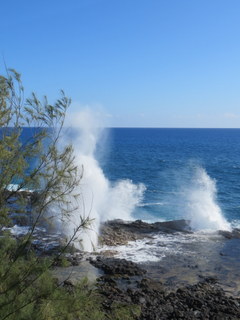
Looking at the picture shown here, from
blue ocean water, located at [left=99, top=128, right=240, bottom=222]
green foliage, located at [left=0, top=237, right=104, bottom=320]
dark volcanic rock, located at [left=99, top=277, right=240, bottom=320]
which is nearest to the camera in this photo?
green foliage, located at [left=0, top=237, right=104, bottom=320]

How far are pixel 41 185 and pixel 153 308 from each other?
7010 mm

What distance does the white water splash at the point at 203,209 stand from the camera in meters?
24.8

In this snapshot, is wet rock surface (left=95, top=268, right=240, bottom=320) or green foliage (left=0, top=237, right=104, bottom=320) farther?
wet rock surface (left=95, top=268, right=240, bottom=320)

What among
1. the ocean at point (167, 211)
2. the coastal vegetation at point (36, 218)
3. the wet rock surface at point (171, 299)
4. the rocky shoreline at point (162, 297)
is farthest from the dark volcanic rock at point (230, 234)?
the coastal vegetation at point (36, 218)

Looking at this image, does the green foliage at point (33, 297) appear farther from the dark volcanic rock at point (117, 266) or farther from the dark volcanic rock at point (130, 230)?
the dark volcanic rock at point (130, 230)

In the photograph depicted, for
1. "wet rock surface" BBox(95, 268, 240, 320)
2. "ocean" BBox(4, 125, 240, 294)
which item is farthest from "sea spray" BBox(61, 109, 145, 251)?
"wet rock surface" BBox(95, 268, 240, 320)

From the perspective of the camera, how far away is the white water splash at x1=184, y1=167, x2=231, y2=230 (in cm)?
2478

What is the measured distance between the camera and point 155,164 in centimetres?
5972

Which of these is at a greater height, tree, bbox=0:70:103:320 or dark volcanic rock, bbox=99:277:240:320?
tree, bbox=0:70:103:320

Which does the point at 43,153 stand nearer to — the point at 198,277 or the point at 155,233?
the point at 198,277

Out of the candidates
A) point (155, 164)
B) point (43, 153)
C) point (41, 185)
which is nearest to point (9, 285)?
point (41, 185)

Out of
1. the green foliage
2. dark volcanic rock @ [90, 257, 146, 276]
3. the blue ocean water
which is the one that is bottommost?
the blue ocean water

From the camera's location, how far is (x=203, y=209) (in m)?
27.8

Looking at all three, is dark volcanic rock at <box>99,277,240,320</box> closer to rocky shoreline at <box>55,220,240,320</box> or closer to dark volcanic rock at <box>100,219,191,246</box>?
Answer: rocky shoreline at <box>55,220,240,320</box>
